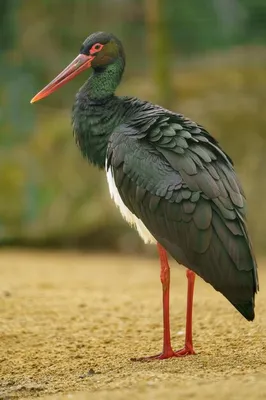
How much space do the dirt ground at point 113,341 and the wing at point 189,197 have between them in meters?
0.51

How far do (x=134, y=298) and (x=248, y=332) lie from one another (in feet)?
6.82

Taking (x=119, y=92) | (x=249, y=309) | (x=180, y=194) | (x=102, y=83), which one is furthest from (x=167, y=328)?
(x=119, y=92)

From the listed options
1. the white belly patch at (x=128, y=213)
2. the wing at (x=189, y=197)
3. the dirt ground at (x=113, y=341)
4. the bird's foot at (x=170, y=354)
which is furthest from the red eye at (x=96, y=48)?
the bird's foot at (x=170, y=354)

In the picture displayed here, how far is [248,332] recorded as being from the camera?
6051 mm

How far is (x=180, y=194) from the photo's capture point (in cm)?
527

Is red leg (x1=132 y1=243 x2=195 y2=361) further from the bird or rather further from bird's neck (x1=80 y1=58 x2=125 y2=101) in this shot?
bird's neck (x1=80 y1=58 x2=125 y2=101)

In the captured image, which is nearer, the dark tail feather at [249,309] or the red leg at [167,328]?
the dark tail feather at [249,309]

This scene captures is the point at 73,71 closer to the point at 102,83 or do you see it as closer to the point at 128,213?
the point at 102,83

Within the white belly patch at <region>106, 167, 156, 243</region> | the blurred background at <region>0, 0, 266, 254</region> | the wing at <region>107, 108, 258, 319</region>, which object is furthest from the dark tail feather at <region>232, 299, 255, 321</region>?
the blurred background at <region>0, 0, 266, 254</region>

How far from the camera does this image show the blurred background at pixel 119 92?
1245cm

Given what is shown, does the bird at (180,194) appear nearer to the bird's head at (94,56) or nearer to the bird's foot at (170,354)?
the bird's foot at (170,354)

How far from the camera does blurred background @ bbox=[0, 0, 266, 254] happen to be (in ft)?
40.8

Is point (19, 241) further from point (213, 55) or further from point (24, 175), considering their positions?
point (213, 55)

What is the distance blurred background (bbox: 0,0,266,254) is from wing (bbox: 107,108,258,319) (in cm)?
669
